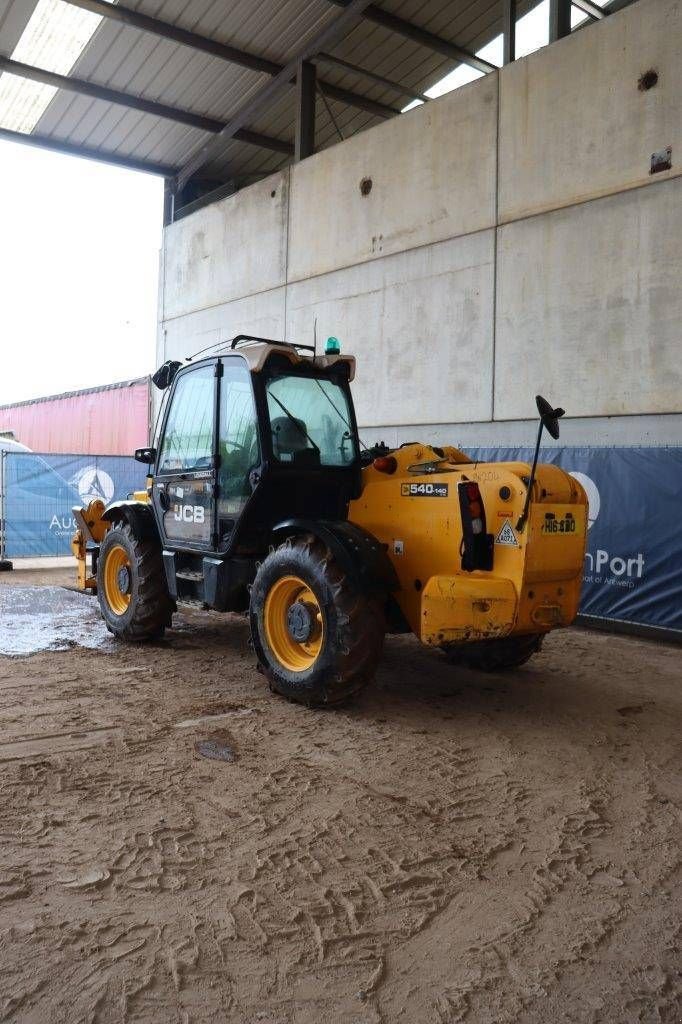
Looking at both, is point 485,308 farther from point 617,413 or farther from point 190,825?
point 190,825

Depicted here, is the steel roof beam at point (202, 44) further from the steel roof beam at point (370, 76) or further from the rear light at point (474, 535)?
the rear light at point (474, 535)

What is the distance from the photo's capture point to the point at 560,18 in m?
9.90

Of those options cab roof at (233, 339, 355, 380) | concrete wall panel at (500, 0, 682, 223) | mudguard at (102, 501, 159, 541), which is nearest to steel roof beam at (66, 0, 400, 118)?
concrete wall panel at (500, 0, 682, 223)

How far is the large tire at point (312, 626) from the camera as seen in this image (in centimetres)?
466

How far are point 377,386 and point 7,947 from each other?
9371 millimetres

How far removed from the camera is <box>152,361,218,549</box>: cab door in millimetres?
5828

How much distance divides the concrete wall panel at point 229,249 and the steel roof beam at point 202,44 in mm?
1785

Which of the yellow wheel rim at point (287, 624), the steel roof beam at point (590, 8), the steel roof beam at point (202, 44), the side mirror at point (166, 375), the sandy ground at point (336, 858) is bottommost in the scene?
the sandy ground at point (336, 858)

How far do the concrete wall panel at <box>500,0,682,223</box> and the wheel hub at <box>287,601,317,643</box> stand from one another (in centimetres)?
604

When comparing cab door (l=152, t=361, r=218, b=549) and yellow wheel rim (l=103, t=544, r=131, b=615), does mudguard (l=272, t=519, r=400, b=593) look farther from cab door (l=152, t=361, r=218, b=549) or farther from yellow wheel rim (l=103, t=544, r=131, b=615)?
yellow wheel rim (l=103, t=544, r=131, b=615)

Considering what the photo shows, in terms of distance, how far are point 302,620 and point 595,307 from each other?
5449mm

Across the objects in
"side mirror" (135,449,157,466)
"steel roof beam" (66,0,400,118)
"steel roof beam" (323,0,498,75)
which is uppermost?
"steel roof beam" (323,0,498,75)

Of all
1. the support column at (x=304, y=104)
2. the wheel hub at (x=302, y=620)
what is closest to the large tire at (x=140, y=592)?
the wheel hub at (x=302, y=620)

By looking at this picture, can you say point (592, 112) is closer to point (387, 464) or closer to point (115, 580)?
point (387, 464)
